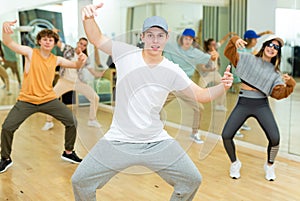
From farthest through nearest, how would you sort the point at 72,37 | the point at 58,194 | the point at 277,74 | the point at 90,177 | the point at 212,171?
the point at 72,37 → the point at 212,171 → the point at 277,74 → the point at 58,194 → the point at 90,177

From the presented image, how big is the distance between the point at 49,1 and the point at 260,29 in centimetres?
417

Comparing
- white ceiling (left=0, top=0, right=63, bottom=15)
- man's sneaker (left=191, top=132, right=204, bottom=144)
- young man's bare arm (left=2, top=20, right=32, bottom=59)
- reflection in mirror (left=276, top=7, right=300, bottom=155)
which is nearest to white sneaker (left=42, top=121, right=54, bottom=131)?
young man's bare arm (left=2, top=20, right=32, bottom=59)

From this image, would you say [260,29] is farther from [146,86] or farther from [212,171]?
[146,86]

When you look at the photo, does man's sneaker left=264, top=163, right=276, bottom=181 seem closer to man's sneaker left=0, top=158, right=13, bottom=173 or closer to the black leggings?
the black leggings

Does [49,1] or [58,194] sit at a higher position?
[49,1]

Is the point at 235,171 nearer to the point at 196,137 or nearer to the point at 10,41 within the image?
the point at 196,137

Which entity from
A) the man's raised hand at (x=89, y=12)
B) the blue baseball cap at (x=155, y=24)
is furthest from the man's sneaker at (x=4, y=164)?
the blue baseball cap at (x=155, y=24)

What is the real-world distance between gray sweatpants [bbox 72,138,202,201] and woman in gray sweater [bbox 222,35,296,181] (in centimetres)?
134

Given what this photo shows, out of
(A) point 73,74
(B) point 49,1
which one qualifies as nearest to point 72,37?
(B) point 49,1

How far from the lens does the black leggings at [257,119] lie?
3.17m

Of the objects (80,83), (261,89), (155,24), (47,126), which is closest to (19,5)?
(47,126)

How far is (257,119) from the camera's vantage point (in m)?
3.24

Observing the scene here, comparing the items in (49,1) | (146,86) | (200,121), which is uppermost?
(49,1)

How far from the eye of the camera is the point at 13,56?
698 centimetres
